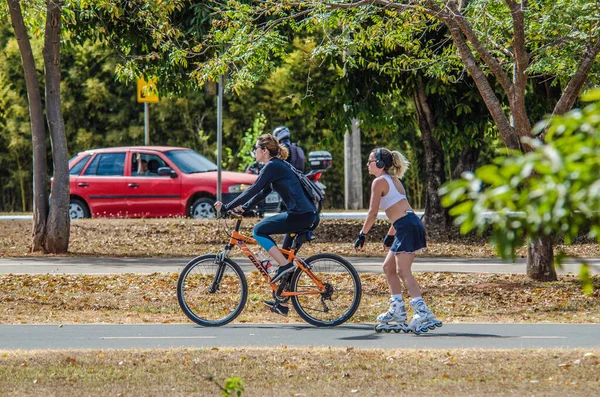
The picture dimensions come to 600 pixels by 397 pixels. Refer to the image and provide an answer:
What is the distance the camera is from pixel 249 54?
507 inches

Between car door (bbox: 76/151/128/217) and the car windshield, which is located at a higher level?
the car windshield

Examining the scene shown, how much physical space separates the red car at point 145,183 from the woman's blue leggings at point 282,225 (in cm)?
1274

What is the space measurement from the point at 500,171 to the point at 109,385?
4284 millimetres

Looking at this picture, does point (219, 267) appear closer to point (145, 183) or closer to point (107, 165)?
point (145, 183)

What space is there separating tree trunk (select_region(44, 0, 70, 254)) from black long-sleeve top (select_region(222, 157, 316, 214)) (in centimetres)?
796

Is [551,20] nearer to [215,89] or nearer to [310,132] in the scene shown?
[215,89]

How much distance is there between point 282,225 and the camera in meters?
10.2

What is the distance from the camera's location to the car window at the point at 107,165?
24.3 metres

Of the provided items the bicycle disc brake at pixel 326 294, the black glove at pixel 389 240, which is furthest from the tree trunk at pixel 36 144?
the black glove at pixel 389 240

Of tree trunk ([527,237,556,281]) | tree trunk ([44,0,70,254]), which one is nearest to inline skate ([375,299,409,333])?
tree trunk ([527,237,556,281])

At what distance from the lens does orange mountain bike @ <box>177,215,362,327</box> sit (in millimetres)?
10203

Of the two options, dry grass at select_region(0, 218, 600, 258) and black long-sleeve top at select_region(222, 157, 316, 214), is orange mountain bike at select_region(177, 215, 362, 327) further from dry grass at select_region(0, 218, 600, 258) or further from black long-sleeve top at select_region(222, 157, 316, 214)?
dry grass at select_region(0, 218, 600, 258)

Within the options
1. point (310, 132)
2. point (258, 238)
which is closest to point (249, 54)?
point (258, 238)

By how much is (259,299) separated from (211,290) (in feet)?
6.71
